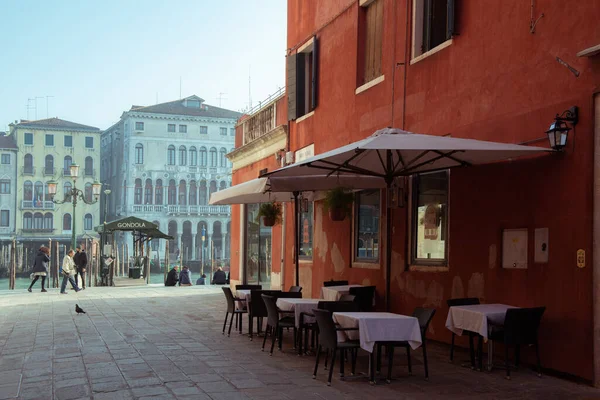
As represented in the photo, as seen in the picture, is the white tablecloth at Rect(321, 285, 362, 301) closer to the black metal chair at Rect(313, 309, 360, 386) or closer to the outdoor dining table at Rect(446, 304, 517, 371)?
the outdoor dining table at Rect(446, 304, 517, 371)

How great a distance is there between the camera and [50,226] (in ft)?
217

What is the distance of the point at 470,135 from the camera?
8.70 meters

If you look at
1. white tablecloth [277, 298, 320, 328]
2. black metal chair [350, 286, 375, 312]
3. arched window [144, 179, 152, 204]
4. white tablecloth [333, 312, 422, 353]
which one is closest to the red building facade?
black metal chair [350, 286, 375, 312]

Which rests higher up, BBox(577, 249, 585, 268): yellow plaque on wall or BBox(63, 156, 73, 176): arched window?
BBox(63, 156, 73, 176): arched window

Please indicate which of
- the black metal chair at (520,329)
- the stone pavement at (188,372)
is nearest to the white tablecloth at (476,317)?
the black metal chair at (520,329)

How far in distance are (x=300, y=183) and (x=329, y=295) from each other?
1659mm

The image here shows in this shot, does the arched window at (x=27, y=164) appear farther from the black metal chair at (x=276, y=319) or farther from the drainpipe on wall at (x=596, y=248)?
the drainpipe on wall at (x=596, y=248)

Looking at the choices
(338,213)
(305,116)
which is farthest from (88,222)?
(338,213)

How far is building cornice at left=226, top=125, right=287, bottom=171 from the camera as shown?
52.2 feet

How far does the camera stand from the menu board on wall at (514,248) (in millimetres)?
7660

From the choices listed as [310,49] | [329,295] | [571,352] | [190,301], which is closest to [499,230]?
[571,352]

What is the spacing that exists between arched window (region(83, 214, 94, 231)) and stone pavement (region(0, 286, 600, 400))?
5747 cm

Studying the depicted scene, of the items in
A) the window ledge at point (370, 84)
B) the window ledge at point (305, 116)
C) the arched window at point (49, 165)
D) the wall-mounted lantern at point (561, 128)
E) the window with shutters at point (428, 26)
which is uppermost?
the arched window at point (49, 165)

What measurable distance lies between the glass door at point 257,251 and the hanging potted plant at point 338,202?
5.87 meters
